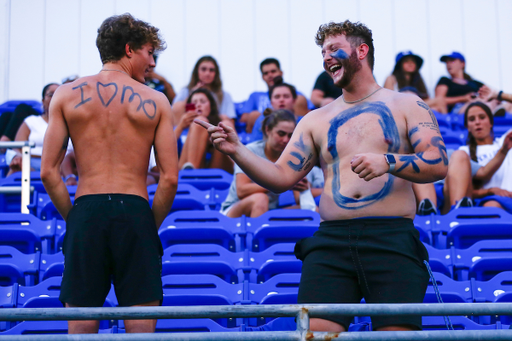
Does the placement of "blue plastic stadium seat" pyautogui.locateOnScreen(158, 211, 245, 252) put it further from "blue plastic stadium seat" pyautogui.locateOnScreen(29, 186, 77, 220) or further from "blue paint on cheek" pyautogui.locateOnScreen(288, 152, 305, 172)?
"blue paint on cheek" pyautogui.locateOnScreen(288, 152, 305, 172)

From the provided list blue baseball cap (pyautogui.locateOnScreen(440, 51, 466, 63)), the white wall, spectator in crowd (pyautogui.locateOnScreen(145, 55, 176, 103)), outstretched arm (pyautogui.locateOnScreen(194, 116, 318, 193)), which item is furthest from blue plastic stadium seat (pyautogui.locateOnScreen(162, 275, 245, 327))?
blue baseball cap (pyautogui.locateOnScreen(440, 51, 466, 63))

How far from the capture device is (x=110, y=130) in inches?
90.7

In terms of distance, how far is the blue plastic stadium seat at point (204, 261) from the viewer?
3389 millimetres

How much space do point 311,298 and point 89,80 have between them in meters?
1.30

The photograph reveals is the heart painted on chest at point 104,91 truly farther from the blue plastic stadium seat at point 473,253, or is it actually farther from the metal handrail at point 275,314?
the blue plastic stadium seat at point 473,253

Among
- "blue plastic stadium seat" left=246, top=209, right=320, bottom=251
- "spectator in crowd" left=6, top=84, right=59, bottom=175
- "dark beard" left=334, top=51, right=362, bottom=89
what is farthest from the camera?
"spectator in crowd" left=6, top=84, right=59, bottom=175

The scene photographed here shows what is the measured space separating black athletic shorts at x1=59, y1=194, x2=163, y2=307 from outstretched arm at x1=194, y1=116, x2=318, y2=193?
1.46 feet

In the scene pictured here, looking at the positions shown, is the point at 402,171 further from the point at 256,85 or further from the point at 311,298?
the point at 256,85

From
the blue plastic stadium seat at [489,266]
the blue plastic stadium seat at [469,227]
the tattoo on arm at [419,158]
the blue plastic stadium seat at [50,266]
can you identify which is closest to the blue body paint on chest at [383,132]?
the tattoo on arm at [419,158]

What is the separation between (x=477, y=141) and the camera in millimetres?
5414

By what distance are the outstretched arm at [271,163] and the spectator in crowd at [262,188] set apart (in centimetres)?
178

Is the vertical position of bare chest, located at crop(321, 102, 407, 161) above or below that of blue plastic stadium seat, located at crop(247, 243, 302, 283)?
above

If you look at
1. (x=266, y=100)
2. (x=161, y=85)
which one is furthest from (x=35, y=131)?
(x=266, y=100)

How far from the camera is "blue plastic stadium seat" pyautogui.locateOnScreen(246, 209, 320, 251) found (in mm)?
3715
